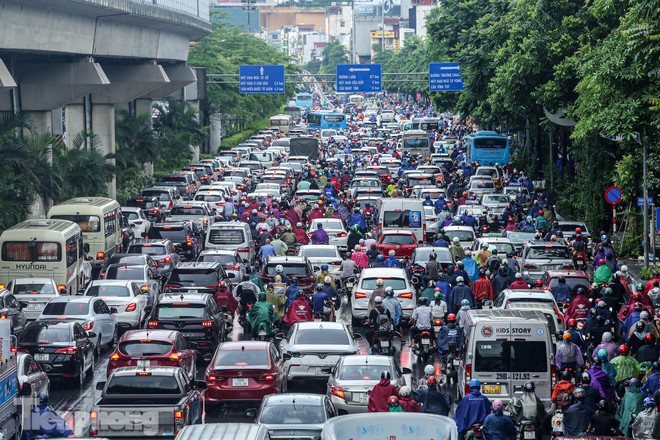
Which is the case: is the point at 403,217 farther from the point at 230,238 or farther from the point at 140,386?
the point at 140,386

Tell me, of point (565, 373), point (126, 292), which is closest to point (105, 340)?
point (126, 292)

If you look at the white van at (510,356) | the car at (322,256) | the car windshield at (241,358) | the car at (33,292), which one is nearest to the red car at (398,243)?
the car at (322,256)

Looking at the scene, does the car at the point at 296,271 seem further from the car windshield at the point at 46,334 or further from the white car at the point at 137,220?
the white car at the point at 137,220

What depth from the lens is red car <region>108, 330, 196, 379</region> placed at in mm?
22844

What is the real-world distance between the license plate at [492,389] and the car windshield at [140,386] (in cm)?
439

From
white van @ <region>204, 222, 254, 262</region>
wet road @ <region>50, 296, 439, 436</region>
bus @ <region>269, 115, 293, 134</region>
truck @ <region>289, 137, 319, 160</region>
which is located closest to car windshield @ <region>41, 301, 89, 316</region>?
wet road @ <region>50, 296, 439, 436</region>

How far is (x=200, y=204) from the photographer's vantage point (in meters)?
47.5

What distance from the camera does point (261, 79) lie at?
267 feet

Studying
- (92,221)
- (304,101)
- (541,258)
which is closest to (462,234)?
(541,258)

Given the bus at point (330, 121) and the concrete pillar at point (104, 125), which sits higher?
the concrete pillar at point (104, 125)

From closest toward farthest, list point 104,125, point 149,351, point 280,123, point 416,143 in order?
point 149,351 < point 104,125 < point 416,143 < point 280,123

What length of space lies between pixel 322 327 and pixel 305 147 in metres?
61.5

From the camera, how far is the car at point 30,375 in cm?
2066

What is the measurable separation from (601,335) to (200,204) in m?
24.5
